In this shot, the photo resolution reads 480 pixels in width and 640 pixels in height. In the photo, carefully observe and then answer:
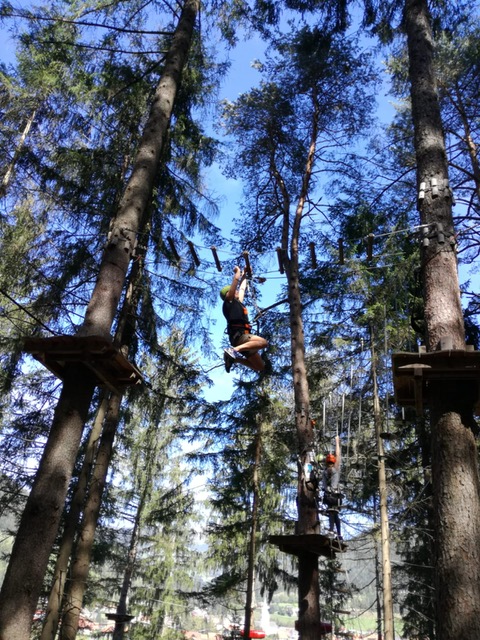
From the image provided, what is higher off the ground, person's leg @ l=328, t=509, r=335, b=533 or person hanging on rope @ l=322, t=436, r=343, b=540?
person hanging on rope @ l=322, t=436, r=343, b=540

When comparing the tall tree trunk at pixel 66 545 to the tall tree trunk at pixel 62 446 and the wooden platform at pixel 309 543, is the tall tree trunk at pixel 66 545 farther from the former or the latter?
the tall tree trunk at pixel 62 446

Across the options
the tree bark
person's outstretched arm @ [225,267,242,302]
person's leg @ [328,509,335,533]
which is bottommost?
the tree bark

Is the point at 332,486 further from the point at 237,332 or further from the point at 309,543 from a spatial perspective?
the point at 237,332

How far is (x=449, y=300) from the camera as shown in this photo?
455cm

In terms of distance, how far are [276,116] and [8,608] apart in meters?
9.88

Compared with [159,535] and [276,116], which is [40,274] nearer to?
[276,116]

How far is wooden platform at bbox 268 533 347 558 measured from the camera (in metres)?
5.88

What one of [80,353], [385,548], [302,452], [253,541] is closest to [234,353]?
[80,353]

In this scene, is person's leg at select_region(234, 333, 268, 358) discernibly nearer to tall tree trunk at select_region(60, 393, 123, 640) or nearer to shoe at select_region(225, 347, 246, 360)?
shoe at select_region(225, 347, 246, 360)

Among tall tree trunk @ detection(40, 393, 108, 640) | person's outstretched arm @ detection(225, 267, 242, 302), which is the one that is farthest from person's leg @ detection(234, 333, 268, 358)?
tall tree trunk @ detection(40, 393, 108, 640)

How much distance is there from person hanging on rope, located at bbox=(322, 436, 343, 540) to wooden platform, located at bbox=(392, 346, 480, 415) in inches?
97.2

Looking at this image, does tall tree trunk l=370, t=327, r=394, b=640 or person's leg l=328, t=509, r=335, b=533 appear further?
tall tree trunk l=370, t=327, r=394, b=640

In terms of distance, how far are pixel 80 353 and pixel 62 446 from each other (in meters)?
0.74

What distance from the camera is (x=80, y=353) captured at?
428cm
